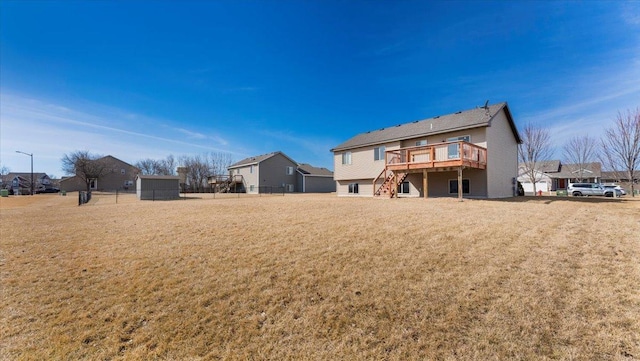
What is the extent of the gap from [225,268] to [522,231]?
738 cm

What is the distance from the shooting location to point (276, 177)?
135ft

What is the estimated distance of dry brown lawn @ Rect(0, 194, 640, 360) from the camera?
112 inches

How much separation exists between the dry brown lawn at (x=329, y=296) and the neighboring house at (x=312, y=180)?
35.8 meters

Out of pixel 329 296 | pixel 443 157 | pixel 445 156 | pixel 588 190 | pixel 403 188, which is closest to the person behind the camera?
pixel 329 296

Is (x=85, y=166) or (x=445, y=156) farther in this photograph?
(x=85, y=166)

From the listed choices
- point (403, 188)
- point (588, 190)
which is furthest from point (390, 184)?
point (588, 190)

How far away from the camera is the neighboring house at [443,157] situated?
639 inches

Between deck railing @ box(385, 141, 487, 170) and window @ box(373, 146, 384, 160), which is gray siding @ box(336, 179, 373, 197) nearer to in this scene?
window @ box(373, 146, 384, 160)

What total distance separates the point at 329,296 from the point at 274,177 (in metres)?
37.9

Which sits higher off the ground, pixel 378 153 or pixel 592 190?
pixel 378 153

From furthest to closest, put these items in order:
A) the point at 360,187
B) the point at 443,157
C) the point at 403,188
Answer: the point at 360,187, the point at 403,188, the point at 443,157

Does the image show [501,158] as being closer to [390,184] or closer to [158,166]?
[390,184]

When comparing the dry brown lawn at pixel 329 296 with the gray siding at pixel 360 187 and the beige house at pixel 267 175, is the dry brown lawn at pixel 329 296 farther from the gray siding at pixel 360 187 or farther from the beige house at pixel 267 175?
the beige house at pixel 267 175

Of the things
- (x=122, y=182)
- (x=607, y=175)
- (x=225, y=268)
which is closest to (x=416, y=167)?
(x=225, y=268)
